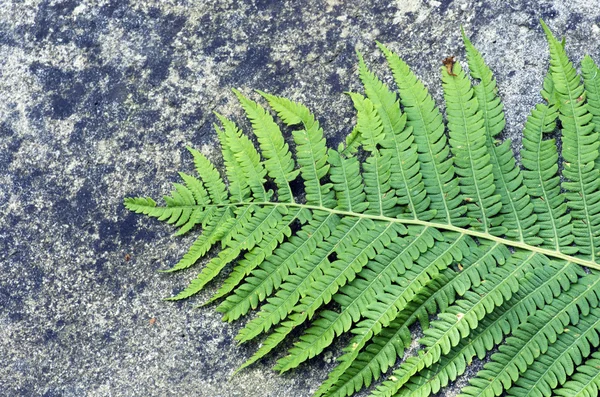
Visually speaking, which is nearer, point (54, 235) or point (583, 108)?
point (583, 108)

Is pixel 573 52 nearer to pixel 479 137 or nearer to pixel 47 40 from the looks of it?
pixel 479 137

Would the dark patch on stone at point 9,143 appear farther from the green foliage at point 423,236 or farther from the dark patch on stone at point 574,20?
the dark patch on stone at point 574,20

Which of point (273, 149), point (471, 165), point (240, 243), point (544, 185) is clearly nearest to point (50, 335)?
point (240, 243)

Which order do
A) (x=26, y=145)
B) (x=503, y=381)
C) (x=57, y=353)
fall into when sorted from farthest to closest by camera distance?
(x=26, y=145) < (x=57, y=353) < (x=503, y=381)

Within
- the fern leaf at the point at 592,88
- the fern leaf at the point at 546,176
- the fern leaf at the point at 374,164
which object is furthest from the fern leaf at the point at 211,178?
the fern leaf at the point at 592,88

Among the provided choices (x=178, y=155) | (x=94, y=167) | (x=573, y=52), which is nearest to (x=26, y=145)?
(x=94, y=167)
